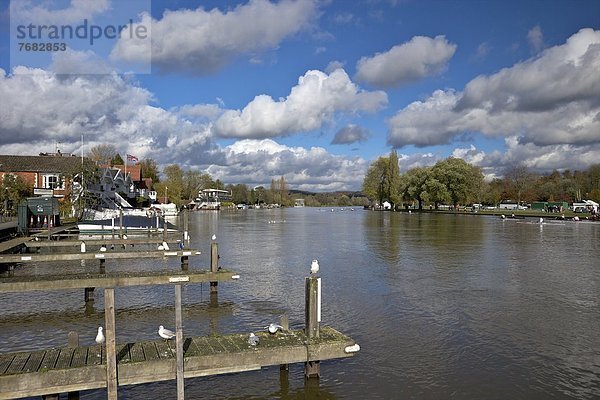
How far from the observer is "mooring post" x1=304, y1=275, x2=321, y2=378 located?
9.24 metres

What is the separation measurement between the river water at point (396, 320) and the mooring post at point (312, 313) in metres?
0.38

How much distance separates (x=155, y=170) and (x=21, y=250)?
10798cm

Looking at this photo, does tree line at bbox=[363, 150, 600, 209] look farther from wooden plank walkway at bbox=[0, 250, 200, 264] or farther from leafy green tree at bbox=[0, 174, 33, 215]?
wooden plank walkway at bbox=[0, 250, 200, 264]

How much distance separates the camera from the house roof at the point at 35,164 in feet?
225

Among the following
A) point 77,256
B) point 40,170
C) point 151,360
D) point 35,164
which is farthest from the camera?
point 35,164

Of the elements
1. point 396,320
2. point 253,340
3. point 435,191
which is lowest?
point 396,320

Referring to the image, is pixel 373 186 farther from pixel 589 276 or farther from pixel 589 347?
pixel 589 347

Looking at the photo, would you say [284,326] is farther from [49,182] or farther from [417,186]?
[417,186]

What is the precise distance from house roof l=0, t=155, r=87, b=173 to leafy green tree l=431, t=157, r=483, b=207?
7124 cm

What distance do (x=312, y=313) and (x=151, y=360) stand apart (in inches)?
119

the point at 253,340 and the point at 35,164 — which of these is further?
the point at 35,164

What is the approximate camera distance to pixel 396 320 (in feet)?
46.3

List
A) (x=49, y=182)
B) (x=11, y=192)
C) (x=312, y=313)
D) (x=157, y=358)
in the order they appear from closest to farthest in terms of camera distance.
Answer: (x=157, y=358)
(x=312, y=313)
(x=11, y=192)
(x=49, y=182)

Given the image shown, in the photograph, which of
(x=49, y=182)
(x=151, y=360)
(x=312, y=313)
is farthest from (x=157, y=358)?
(x=49, y=182)
